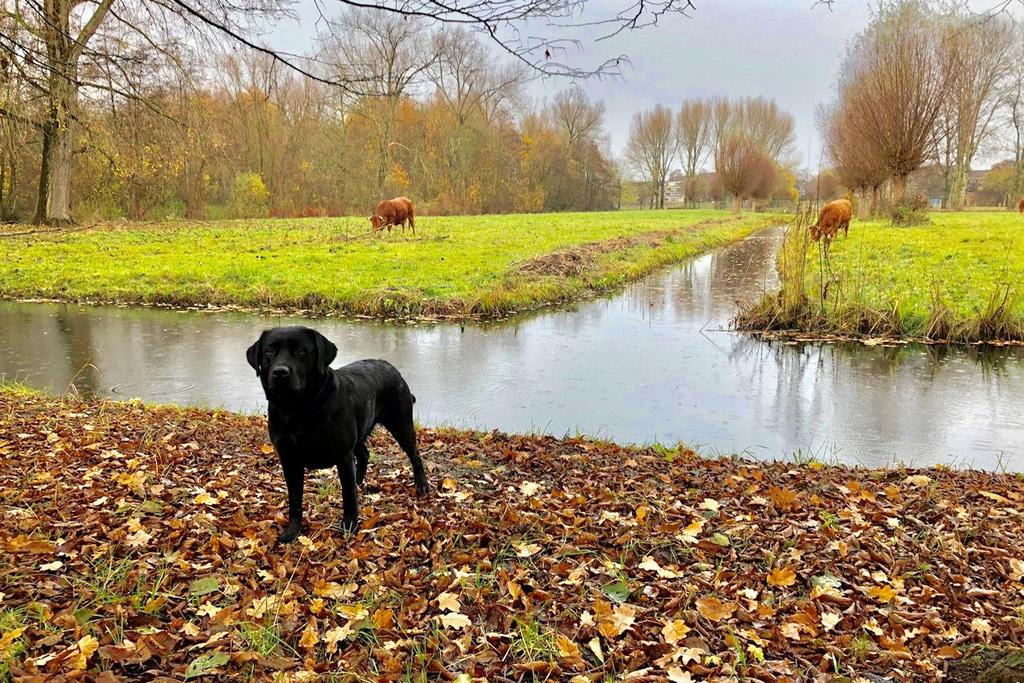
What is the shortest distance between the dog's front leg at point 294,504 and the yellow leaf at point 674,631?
1901 millimetres

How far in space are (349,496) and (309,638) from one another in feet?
3.11

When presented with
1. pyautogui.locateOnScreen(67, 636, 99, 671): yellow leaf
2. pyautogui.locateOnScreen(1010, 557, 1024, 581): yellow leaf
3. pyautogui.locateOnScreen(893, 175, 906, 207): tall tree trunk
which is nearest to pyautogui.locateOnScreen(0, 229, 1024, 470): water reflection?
pyautogui.locateOnScreen(1010, 557, 1024, 581): yellow leaf

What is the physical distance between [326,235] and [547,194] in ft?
109

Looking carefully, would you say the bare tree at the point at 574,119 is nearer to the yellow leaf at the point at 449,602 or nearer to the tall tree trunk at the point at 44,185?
the tall tree trunk at the point at 44,185

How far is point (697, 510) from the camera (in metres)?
3.95

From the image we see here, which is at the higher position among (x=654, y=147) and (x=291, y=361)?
(x=654, y=147)

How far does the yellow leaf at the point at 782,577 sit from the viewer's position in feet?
10.2

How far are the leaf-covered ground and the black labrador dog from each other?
0.33 meters

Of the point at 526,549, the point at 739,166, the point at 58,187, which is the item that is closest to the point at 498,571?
the point at 526,549

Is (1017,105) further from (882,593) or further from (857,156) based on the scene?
(882,593)

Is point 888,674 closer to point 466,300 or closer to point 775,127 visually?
point 466,300

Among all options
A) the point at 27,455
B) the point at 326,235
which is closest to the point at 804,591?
the point at 27,455

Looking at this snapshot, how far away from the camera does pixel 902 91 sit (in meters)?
25.2

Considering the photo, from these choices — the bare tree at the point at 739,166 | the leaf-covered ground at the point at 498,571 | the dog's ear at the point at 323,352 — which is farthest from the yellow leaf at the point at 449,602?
the bare tree at the point at 739,166
